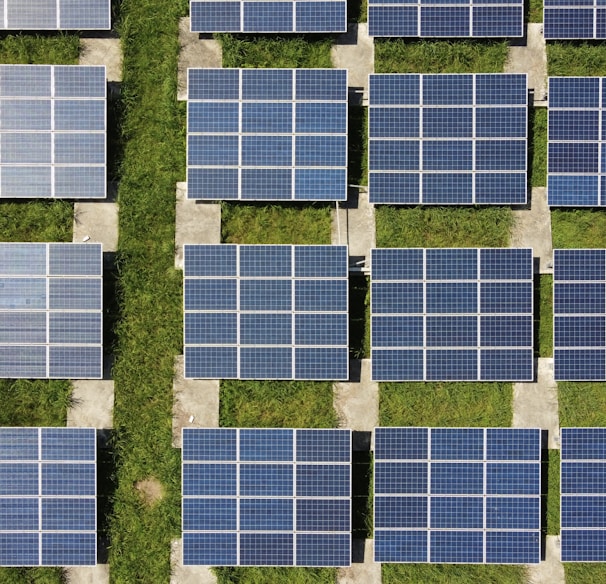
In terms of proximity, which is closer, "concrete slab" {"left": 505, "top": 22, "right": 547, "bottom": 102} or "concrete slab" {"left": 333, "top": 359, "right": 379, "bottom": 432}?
"concrete slab" {"left": 333, "top": 359, "right": 379, "bottom": 432}

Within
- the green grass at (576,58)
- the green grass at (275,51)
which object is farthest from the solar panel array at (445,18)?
the green grass at (275,51)

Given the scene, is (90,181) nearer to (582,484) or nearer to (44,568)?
(44,568)

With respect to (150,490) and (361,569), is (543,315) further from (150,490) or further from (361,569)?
(150,490)

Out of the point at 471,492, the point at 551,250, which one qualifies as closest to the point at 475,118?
the point at 551,250

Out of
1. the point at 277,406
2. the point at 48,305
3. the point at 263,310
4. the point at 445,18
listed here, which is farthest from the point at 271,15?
the point at 277,406

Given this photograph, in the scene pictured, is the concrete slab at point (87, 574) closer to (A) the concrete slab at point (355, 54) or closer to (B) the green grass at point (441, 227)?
(B) the green grass at point (441, 227)

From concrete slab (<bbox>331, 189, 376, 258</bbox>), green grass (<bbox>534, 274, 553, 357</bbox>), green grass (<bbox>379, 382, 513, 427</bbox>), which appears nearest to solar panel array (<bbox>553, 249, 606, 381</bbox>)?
green grass (<bbox>534, 274, 553, 357</bbox>)

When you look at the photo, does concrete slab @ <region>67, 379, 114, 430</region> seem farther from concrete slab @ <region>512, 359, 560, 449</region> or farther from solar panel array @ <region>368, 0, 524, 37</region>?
solar panel array @ <region>368, 0, 524, 37</region>
